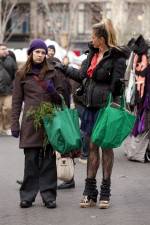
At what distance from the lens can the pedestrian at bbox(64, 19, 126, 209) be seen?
810 centimetres

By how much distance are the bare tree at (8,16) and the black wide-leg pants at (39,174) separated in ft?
154

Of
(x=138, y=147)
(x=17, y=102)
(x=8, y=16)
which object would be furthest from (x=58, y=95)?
(x=8, y=16)

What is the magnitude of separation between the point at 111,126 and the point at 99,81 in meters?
0.52

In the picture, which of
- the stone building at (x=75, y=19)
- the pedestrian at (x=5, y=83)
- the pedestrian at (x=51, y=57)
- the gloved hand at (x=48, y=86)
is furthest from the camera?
the stone building at (x=75, y=19)

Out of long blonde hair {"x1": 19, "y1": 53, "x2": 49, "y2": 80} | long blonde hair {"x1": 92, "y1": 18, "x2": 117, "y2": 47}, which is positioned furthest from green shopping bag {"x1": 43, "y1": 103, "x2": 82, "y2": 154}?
long blonde hair {"x1": 92, "y1": 18, "x2": 117, "y2": 47}

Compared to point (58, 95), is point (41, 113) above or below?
below

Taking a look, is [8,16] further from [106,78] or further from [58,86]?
[106,78]

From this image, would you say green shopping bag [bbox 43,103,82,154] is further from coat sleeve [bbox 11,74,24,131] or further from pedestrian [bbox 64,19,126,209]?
coat sleeve [bbox 11,74,24,131]

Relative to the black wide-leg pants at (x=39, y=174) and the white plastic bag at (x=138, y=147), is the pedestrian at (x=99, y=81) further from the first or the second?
the white plastic bag at (x=138, y=147)

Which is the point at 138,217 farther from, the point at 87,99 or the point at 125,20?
the point at 125,20

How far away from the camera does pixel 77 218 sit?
783cm

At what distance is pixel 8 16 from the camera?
56.5m

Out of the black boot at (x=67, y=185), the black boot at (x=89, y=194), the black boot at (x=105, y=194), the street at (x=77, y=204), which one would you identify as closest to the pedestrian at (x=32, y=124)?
the street at (x=77, y=204)

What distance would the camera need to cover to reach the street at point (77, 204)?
7.76 meters
